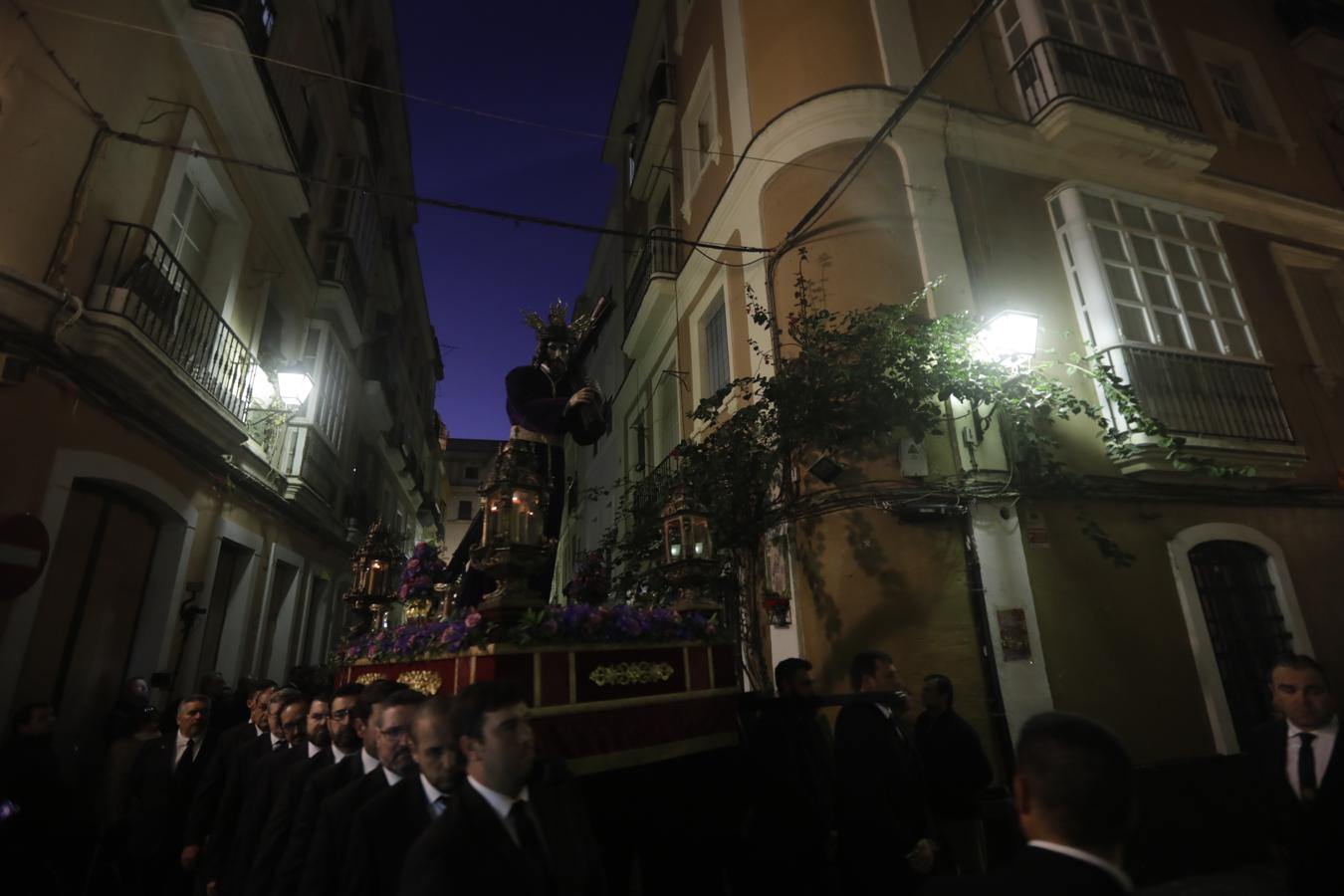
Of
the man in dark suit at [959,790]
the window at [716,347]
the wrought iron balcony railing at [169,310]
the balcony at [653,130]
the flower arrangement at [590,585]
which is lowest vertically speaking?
the man in dark suit at [959,790]

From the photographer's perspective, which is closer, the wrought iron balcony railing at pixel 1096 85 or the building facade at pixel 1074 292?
the building facade at pixel 1074 292

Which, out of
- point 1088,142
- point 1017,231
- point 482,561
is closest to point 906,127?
point 1017,231

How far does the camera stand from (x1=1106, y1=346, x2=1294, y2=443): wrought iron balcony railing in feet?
23.6

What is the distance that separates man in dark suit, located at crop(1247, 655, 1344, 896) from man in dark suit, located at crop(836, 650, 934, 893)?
5.36 feet

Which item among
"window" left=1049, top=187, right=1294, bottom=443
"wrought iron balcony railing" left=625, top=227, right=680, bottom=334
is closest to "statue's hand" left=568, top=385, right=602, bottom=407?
"window" left=1049, top=187, right=1294, bottom=443

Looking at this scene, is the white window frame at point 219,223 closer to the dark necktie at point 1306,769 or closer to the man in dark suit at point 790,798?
the man in dark suit at point 790,798

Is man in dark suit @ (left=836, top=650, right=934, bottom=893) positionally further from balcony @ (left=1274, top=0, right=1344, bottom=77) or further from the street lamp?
balcony @ (left=1274, top=0, right=1344, bottom=77)

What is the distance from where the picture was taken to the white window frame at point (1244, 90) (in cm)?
999

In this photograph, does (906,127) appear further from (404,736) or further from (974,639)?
(404,736)

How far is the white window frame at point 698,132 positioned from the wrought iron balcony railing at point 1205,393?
6.35m

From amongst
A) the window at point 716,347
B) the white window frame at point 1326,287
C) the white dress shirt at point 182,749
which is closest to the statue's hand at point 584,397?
the white dress shirt at point 182,749

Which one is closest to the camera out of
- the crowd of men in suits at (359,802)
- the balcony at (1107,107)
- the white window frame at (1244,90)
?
the crowd of men in suits at (359,802)

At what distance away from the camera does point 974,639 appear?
5.91 metres

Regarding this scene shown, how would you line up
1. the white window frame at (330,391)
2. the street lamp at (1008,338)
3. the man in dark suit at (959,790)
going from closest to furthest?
the man in dark suit at (959,790) → the street lamp at (1008,338) → the white window frame at (330,391)
